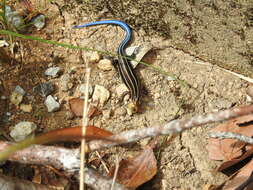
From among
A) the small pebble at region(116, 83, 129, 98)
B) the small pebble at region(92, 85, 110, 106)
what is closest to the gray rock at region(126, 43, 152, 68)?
the small pebble at region(116, 83, 129, 98)

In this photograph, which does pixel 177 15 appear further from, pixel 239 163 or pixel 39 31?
pixel 239 163

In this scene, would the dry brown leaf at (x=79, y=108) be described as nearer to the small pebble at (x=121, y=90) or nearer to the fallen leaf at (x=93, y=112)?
the fallen leaf at (x=93, y=112)

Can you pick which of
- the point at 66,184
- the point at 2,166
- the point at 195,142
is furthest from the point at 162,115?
the point at 2,166

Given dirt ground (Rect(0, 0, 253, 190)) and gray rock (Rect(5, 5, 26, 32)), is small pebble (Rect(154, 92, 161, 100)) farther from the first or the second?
gray rock (Rect(5, 5, 26, 32))

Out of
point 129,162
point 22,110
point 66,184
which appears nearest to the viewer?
point 66,184

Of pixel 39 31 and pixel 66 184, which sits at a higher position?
pixel 39 31

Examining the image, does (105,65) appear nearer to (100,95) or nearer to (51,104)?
(100,95)

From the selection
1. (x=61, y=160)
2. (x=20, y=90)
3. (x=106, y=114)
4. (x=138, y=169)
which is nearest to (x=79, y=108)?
(x=106, y=114)
